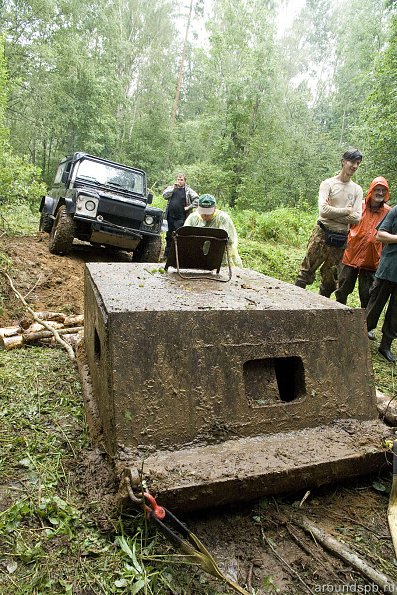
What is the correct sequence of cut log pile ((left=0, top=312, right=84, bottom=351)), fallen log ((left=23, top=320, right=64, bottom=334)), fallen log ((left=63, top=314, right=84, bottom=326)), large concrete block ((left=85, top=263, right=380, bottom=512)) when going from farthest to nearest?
fallen log ((left=63, top=314, right=84, bottom=326)) → fallen log ((left=23, top=320, right=64, bottom=334)) → cut log pile ((left=0, top=312, right=84, bottom=351)) → large concrete block ((left=85, top=263, right=380, bottom=512))

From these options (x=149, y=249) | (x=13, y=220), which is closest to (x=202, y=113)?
(x=13, y=220)

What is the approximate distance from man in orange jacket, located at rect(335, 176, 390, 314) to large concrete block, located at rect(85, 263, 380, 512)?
214 cm

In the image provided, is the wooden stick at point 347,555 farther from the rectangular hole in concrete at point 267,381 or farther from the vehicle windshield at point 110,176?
the vehicle windshield at point 110,176

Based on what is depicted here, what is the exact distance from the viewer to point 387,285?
4.37m

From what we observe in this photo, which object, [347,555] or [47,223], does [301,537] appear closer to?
[347,555]

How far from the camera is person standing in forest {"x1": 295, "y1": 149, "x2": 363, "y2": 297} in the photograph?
4547 mm

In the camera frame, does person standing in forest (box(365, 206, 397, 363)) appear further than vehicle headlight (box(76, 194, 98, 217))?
No

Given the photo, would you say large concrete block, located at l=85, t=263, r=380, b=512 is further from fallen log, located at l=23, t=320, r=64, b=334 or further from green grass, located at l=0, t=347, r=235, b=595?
Answer: fallen log, located at l=23, t=320, r=64, b=334

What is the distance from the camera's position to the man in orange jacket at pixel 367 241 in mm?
4543

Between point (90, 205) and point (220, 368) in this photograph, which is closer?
point (220, 368)

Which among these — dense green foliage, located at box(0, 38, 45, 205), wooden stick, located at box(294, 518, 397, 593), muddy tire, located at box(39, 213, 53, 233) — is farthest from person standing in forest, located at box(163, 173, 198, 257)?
→ wooden stick, located at box(294, 518, 397, 593)

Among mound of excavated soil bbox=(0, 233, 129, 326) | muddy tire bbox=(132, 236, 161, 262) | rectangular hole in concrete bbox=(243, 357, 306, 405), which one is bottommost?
mound of excavated soil bbox=(0, 233, 129, 326)

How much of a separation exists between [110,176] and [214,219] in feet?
14.0

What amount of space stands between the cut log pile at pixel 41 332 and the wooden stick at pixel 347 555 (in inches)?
114
